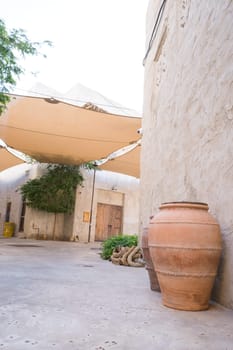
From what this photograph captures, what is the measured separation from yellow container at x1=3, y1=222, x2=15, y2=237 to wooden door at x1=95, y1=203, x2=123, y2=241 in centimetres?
325

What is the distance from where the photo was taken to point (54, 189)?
10.5m

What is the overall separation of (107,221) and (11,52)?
8.47 metres

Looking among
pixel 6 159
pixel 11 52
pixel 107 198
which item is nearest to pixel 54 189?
pixel 6 159

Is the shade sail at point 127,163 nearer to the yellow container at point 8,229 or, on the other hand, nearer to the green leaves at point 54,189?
the green leaves at point 54,189

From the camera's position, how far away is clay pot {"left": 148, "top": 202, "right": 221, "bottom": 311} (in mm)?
1608

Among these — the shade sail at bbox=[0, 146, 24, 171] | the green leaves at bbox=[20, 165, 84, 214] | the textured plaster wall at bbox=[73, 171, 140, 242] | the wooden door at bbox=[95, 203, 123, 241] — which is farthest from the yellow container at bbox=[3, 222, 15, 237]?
Result: the wooden door at bbox=[95, 203, 123, 241]

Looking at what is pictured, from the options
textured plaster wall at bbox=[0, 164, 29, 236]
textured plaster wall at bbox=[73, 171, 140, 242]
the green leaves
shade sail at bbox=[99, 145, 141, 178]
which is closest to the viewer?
shade sail at bbox=[99, 145, 141, 178]

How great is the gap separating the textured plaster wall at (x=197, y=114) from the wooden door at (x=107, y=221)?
750 centimetres

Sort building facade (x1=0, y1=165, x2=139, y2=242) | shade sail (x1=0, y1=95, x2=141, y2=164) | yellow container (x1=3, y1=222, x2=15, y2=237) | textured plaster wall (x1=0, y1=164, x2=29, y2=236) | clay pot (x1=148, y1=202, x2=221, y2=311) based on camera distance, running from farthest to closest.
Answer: textured plaster wall (x1=0, y1=164, x2=29, y2=236) < yellow container (x1=3, y1=222, x2=15, y2=237) < building facade (x1=0, y1=165, x2=139, y2=242) < shade sail (x1=0, y1=95, x2=141, y2=164) < clay pot (x1=148, y1=202, x2=221, y2=311)

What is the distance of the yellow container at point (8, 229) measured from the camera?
435 inches

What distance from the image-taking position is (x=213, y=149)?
2.02 meters

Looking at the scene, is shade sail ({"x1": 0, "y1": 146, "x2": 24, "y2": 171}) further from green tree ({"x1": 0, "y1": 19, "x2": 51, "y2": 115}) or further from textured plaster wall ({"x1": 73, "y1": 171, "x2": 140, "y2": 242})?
green tree ({"x1": 0, "y1": 19, "x2": 51, "y2": 115})

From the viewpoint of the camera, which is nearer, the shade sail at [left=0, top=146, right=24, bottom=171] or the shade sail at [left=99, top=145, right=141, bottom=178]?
the shade sail at [left=99, top=145, right=141, bottom=178]

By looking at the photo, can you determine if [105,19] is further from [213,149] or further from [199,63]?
[213,149]
